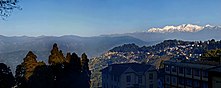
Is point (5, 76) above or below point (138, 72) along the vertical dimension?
above

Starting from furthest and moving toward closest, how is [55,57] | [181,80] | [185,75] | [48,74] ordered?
1. [181,80]
2. [185,75]
3. [55,57]
4. [48,74]

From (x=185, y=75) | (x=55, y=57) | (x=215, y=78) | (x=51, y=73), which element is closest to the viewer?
(x=215, y=78)

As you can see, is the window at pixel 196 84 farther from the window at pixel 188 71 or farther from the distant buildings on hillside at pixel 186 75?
the window at pixel 188 71

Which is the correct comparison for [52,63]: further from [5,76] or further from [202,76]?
[202,76]

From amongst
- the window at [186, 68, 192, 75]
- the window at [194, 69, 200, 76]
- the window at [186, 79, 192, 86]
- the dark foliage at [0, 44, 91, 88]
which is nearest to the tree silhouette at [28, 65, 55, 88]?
the dark foliage at [0, 44, 91, 88]

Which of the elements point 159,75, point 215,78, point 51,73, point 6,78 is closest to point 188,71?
point 215,78

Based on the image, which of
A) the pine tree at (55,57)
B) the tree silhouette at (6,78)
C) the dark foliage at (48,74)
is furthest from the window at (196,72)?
the tree silhouette at (6,78)

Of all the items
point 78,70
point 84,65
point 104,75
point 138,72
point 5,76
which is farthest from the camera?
point 104,75

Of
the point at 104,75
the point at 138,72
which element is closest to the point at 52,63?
the point at 138,72

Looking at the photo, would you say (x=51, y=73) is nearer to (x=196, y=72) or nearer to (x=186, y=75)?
(x=196, y=72)
